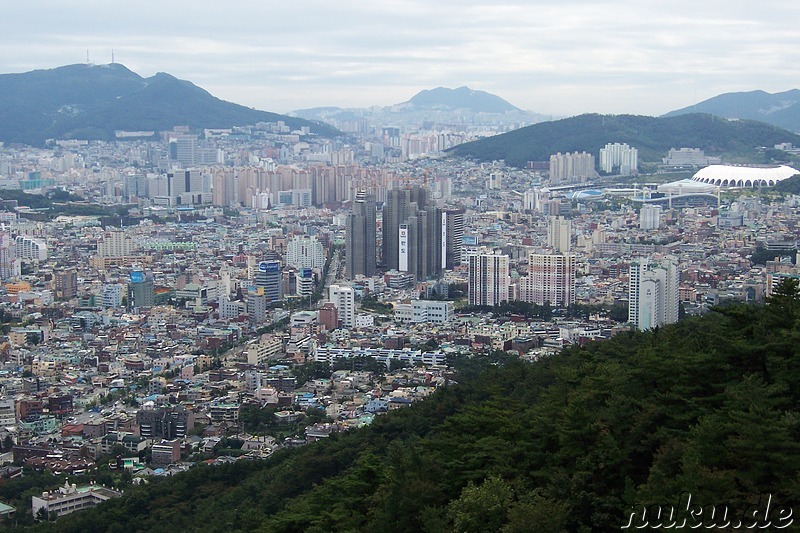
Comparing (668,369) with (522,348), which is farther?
(522,348)

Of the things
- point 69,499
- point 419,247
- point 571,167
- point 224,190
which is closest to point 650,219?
point 419,247

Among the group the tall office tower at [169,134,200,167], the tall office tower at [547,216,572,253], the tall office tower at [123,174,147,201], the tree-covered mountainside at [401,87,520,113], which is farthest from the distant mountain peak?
the tall office tower at [547,216,572,253]

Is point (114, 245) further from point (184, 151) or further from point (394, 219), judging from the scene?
point (184, 151)

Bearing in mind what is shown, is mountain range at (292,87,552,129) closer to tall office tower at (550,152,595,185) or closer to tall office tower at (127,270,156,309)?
tall office tower at (550,152,595,185)

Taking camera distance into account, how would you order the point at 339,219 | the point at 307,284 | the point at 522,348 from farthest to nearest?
the point at 339,219
the point at 307,284
the point at 522,348

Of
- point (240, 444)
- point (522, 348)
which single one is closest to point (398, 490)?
point (240, 444)

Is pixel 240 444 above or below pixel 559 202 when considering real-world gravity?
below

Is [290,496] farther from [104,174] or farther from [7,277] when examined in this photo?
[104,174]
